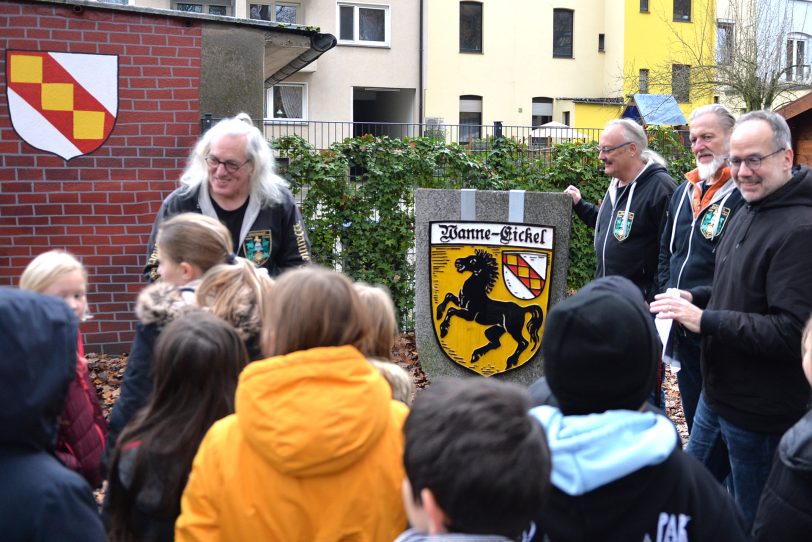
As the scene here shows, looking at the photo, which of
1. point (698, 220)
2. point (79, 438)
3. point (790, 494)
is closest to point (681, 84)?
point (698, 220)

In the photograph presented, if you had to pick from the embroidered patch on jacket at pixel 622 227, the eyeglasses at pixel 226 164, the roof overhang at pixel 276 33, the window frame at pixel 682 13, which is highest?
the window frame at pixel 682 13

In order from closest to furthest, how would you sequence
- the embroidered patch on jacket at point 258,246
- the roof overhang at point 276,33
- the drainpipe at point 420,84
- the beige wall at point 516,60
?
the embroidered patch on jacket at point 258,246
the roof overhang at point 276,33
the drainpipe at point 420,84
the beige wall at point 516,60

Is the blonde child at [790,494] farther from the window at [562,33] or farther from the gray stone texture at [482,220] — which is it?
the window at [562,33]

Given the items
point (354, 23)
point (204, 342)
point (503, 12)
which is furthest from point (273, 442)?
point (503, 12)

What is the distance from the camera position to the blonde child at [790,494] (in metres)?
2.04

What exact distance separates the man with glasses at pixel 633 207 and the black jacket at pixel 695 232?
0.29 metres

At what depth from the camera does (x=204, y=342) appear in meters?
2.41

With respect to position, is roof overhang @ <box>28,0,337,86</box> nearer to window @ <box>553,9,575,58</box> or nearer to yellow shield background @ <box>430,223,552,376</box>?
yellow shield background @ <box>430,223,552,376</box>

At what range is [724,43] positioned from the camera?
29.9 m

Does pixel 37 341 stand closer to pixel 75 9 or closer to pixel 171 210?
pixel 171 210

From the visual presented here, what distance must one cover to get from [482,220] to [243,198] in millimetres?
1697

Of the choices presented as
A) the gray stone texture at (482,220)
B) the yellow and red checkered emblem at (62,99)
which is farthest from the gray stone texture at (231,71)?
the gray stone texture at (482,220)

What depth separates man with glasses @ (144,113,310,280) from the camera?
4.01 meters

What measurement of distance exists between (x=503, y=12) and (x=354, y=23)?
6.44m
